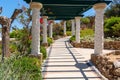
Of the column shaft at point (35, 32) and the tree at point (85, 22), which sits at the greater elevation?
the tree at point (85, 22)

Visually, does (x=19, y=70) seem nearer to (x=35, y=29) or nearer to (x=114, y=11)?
(x=35, y=29)

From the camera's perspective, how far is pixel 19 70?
23.5 feet

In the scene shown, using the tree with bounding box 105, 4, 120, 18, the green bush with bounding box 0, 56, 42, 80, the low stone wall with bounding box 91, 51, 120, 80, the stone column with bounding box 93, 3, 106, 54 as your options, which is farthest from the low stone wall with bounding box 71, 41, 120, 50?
the tree with bounding box 105, 4, 120, 18

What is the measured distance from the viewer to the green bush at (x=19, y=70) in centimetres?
527

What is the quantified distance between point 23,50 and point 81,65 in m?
3.43

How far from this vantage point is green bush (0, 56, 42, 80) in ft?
17.3

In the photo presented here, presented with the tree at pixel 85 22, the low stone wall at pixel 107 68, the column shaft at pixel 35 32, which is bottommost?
the low stone wall at pixel 107 68

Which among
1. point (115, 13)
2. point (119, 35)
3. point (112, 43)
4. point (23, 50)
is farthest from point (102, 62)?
point (115, 13)

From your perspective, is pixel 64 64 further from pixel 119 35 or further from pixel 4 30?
pixel 119 35

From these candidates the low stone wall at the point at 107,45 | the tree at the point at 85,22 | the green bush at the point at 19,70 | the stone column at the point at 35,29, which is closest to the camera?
the green bush at the point at 19,70

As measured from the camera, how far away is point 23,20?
15398 millimetres

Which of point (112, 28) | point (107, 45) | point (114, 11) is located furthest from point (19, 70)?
point (114, 11)

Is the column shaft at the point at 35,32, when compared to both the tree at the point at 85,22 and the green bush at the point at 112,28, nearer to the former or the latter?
the green bush at the point at 112,28

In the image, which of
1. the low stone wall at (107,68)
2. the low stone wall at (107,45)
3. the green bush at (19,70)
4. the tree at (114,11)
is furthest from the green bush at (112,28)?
the green bush at (19,70)
